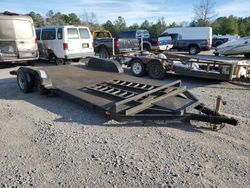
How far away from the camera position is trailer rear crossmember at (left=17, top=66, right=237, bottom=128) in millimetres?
4242

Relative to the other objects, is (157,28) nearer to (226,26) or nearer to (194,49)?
(226,26)

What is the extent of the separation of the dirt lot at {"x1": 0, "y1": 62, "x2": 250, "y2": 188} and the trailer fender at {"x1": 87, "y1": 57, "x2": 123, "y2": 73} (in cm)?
245

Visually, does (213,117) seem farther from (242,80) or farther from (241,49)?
(241,49)

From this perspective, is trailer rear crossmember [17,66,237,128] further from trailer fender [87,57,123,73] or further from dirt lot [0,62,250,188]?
trailer fender [87,57,123,73]

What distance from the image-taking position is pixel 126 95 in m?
4.98

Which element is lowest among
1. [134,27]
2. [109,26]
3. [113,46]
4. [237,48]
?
[237,48]

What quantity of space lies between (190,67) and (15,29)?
754cm

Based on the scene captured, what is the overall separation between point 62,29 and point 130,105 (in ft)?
28.0

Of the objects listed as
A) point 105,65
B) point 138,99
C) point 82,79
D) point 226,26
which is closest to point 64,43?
point 105,65

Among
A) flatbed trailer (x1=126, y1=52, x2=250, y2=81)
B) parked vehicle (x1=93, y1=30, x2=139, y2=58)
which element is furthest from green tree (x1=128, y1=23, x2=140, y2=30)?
flatbed trailer (x1=126, y1=52, x2=250, y2=81)

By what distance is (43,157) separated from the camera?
138 inches

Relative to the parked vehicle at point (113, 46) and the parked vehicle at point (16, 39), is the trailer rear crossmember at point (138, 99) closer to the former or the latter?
the parked vehicle at point (16, 39)

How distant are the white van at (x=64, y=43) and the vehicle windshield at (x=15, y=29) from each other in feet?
3.96

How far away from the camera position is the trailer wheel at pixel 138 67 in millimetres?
9359
